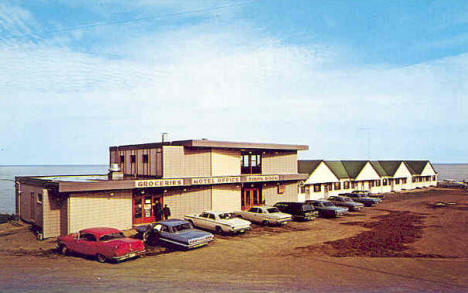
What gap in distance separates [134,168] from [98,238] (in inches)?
527

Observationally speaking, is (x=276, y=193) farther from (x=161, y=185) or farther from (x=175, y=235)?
(x=175, y=235)

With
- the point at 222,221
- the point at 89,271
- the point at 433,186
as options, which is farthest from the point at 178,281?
the point at 433,186

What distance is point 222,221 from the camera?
22.4m

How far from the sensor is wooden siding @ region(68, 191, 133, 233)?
20837mm

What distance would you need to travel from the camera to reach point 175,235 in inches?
714

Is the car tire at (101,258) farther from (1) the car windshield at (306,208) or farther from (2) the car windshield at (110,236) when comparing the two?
(1) the car windshield at (306,208)

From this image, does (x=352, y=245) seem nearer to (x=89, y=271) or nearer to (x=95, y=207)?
(x=89, y=271)

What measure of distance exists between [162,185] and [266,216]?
28.2ft

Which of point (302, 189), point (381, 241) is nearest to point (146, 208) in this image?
point (381, 241)

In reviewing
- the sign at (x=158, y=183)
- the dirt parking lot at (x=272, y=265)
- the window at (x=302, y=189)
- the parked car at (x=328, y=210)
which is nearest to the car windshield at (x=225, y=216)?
the dirt parking lot at (x=272, y=265)

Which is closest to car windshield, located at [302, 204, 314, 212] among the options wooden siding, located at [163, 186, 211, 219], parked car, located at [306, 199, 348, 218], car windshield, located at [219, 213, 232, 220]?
parked car, located at [306, 199, 348, 218]

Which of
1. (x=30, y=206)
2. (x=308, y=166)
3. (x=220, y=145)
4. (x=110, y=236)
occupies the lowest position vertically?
(x=110, y=236)

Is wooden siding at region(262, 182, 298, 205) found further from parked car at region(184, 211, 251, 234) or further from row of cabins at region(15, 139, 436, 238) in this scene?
parked car at region(184, 211, 251, 234)

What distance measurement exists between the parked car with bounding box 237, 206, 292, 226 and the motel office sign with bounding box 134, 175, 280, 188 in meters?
3.36
